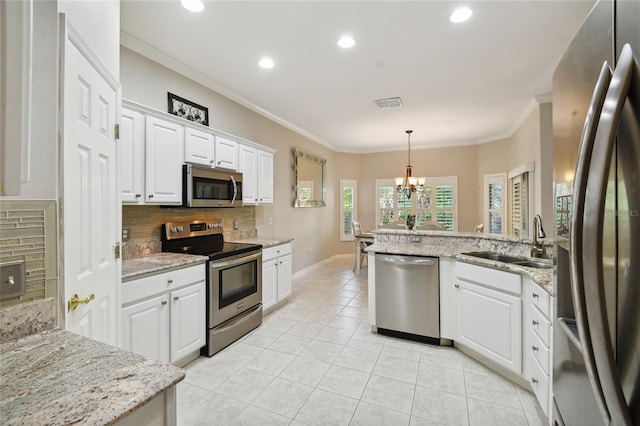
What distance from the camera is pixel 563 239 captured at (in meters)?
1.06

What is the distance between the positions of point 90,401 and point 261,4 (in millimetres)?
2547

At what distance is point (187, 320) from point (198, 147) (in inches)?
66.5

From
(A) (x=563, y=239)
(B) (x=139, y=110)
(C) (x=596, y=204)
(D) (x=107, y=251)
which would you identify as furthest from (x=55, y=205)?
(A) (x=563, y=239)

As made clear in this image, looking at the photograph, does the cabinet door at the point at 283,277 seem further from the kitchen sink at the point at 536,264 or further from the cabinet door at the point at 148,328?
the kitchen sink at the point at 536,264

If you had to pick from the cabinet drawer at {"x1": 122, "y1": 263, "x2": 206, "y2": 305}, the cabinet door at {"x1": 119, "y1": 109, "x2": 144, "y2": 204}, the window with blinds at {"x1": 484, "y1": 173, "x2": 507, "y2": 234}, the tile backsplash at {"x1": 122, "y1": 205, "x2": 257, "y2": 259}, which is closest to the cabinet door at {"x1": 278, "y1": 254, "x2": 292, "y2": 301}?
the tile backsplash at {"x1": 122, "y1": 205, "x2": 257, "y2": 259}

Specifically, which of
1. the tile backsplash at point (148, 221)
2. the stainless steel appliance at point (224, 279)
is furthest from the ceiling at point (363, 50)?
the stainless steel appliance at point (224, 279)

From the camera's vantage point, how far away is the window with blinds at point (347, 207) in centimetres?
776

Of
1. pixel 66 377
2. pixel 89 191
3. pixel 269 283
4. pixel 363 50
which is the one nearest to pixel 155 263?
pixel 89 191

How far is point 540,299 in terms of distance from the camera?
72.4 inches

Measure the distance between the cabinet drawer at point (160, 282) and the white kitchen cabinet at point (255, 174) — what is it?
137 cm

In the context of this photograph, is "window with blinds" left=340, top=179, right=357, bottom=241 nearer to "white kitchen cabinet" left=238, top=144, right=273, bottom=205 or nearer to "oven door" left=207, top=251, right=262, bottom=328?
"white kitchen cabinet" left=238, top=144, right=273, bottom=205

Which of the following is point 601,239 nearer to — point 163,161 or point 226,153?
point 163,161

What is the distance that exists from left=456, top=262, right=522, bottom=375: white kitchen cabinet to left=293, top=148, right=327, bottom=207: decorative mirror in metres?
3.51

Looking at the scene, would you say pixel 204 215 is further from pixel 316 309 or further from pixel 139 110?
pixel 316 309
